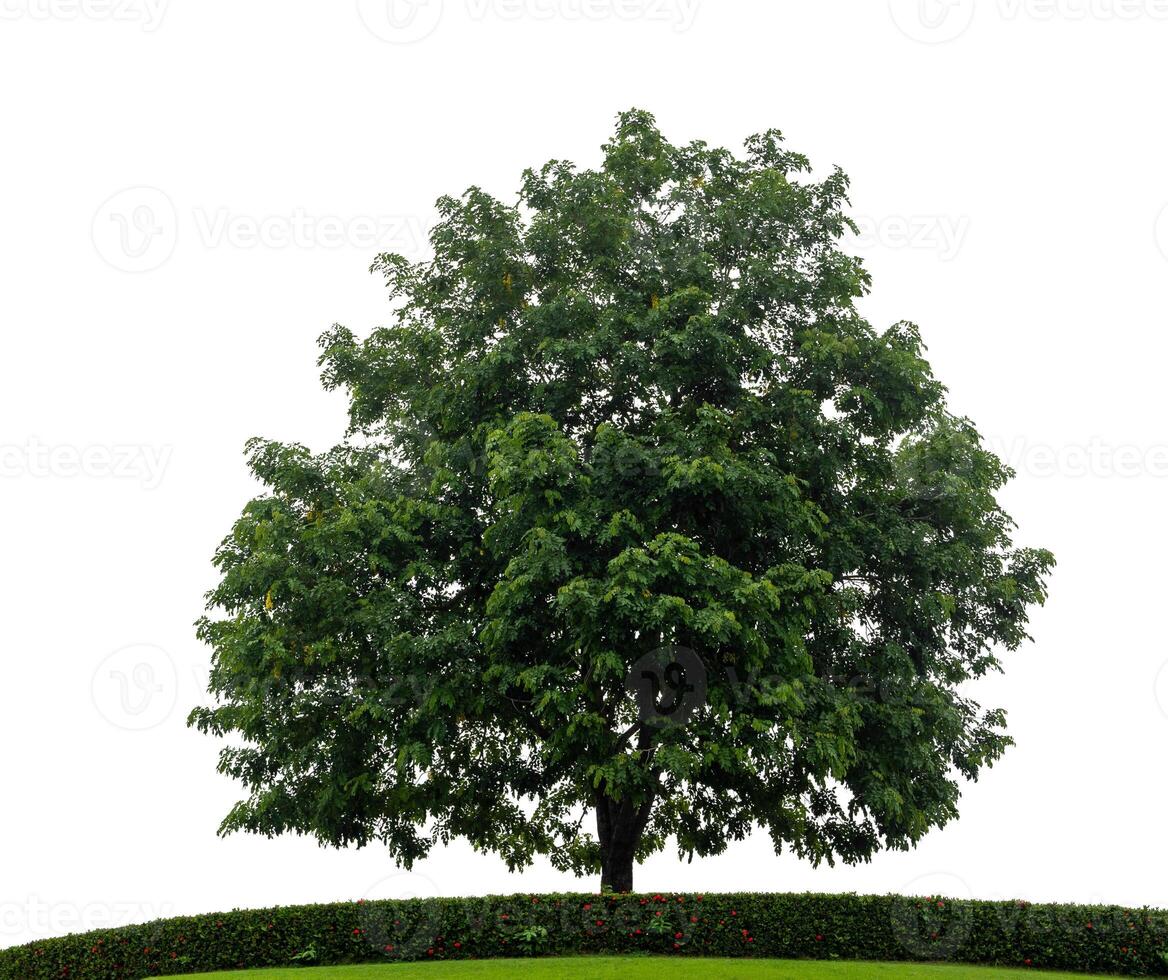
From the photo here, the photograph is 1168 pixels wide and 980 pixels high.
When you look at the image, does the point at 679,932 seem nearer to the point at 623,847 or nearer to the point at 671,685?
the point at 623,847

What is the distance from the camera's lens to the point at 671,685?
53.3 feet

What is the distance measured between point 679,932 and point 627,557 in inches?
219

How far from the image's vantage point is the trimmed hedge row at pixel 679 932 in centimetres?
1563

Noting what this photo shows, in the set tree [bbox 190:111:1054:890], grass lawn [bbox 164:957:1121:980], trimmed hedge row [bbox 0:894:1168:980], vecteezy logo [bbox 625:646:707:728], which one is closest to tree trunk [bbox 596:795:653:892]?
tree [bbox 190:111:1054:890]

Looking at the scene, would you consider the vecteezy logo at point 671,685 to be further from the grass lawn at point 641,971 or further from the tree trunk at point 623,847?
the grass lawn at point 641,971

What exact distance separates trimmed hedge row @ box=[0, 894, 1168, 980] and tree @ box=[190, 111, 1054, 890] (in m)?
1.56

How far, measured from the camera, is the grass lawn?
1420 cm

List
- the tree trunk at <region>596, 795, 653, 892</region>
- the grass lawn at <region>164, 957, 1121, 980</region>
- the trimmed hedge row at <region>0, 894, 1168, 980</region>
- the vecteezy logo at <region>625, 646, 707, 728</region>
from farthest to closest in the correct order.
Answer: the tree trunk at <region>596, 795, 653, 892</region> < the vecteezy logo at <region>625, 646, 707, 728</region> < the trimmed hedge row at <region>0, 894, 1168, 980</region> < the grass lawn at <region>164, 957, 1121, 980</region>

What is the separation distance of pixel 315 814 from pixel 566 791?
454cm

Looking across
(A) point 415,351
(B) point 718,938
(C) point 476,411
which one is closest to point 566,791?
(B) point 718,938

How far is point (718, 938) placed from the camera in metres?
15.9

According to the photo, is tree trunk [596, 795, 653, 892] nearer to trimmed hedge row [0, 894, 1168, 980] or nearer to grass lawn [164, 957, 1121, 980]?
trimmed hedge row [0, 894, 1168, 980]

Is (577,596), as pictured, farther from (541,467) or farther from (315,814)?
(315,814)

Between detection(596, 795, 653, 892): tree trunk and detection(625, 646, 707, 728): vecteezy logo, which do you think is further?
detection(596, 795, 653, 892): tree trunk
